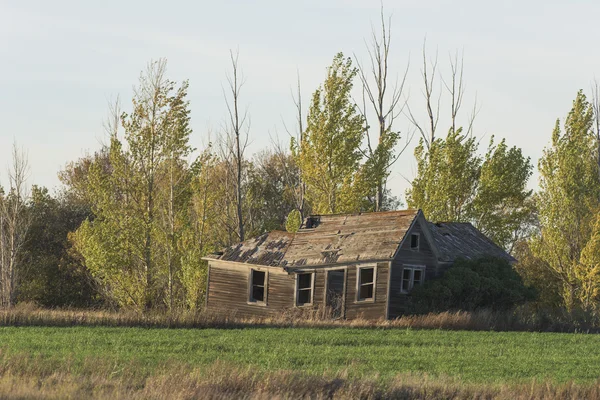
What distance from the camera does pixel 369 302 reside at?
127 ft

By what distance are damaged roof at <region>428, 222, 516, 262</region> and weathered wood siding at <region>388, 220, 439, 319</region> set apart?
2.11 feet

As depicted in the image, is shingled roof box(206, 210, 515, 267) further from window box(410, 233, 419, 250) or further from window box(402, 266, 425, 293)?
window box(402, 266, 425, 293)

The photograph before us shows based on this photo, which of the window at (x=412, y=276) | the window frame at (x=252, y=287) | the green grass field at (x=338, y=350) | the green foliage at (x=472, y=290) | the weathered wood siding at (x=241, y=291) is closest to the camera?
the green grass field at (x=338, y=350)

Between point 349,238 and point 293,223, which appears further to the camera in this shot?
point 293,223

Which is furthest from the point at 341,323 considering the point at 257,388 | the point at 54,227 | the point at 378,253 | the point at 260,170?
the point at 260,170

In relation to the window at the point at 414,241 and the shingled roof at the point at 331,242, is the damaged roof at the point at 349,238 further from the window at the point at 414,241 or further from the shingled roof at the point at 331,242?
the window at the point at 414,241

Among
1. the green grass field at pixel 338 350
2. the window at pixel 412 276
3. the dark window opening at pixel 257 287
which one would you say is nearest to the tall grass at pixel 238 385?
the green grass field at pixel 338 350

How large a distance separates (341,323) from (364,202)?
16.8m

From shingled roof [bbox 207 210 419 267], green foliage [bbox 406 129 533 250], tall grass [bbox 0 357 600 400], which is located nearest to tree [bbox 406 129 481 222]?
green foliage [bbox 406 129 533 250]

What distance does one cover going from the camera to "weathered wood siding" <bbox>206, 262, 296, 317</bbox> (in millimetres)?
41188

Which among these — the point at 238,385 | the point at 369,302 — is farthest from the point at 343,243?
the point at 238,385

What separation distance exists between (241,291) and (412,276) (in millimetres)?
7945

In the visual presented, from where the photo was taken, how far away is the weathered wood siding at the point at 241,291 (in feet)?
135

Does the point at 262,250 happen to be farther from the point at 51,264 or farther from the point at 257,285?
the point at 51,264
